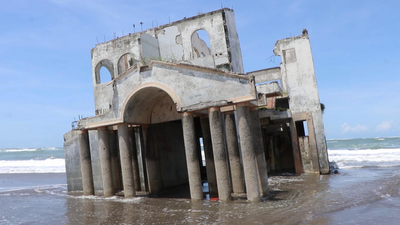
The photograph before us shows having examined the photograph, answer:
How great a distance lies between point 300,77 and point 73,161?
46.3 ft

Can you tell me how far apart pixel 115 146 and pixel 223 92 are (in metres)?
7.68

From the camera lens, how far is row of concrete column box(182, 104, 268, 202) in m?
12.0

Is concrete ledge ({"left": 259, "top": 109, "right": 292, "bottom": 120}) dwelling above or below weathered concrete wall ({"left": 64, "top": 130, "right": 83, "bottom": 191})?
above

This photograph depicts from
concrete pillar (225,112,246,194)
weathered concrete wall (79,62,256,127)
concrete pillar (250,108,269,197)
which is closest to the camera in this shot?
weathered concrete wall (79,62,256,127)

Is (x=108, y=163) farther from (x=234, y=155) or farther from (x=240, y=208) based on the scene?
(x=240, y=208)

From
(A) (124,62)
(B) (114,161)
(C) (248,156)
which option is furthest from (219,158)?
(A) (124,62)

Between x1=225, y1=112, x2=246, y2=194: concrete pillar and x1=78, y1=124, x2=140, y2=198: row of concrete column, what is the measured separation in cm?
439

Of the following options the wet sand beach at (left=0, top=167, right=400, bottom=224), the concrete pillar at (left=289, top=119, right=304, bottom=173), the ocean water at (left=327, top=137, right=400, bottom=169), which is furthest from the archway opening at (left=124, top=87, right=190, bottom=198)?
the ocean water at (left=327, top=137, right=400, bottom=169)

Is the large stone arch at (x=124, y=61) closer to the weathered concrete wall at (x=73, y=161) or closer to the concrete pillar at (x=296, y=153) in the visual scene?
the weathered concrete wall at (x=73, y=161)

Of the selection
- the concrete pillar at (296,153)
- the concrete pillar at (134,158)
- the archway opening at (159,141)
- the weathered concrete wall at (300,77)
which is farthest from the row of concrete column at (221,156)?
the weathered concrete wall at (300,77)

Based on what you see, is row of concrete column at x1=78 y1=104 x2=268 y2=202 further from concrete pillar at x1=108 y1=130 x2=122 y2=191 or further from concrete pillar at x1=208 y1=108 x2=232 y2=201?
concrete pillar at x1=108 y1=130 x2=122 y2=191

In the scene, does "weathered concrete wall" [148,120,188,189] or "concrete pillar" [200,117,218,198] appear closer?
"concrete pillar" [200,117,218,198]

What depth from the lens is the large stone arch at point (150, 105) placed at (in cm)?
1368

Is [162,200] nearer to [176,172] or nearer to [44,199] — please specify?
[176,172]
